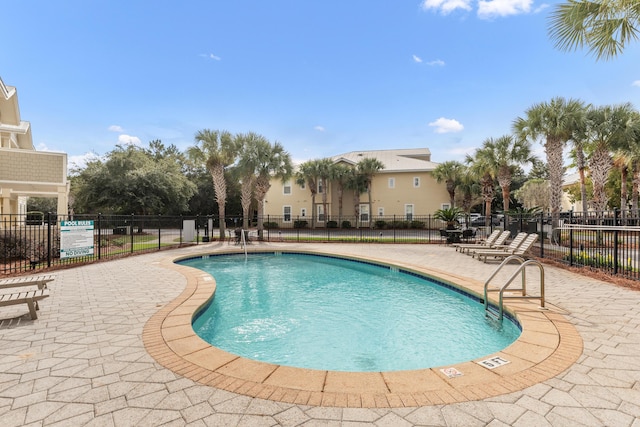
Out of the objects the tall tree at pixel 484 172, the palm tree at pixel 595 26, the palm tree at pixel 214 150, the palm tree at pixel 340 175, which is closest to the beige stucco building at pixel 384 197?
the palm tree at pixel 340 175

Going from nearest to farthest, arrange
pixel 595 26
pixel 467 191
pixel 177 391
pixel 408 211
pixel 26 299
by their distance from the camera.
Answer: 1. pixel 177 391
2. pixel 26 299
3. pixel 595 26
4. pixel 467 191
5. pixel 408 211

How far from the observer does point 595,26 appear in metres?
6.67

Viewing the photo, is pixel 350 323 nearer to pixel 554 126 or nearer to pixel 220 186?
pixel 220 186

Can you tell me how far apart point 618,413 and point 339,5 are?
13.7m

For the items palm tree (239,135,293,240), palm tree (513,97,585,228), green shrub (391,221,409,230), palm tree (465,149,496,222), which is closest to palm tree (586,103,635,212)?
palm tree (513,97,585,228)

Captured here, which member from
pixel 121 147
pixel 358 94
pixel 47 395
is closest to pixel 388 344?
pixel 47 395

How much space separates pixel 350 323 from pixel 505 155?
21143 mm

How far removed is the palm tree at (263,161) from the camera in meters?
20.6

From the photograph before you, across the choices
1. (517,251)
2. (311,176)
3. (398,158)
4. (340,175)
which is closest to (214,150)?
(311,176)

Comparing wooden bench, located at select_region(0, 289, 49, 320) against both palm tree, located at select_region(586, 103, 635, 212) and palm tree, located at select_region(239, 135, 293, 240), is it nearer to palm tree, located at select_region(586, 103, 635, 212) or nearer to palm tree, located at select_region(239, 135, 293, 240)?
palm tree, located at select_region(239, 135, 293, 240)

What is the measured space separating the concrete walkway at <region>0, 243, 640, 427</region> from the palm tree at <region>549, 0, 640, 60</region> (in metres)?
5.74

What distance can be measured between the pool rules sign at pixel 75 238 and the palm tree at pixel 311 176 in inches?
829

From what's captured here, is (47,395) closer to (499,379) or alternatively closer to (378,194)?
(499,379)

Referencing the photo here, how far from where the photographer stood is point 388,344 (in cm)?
498
